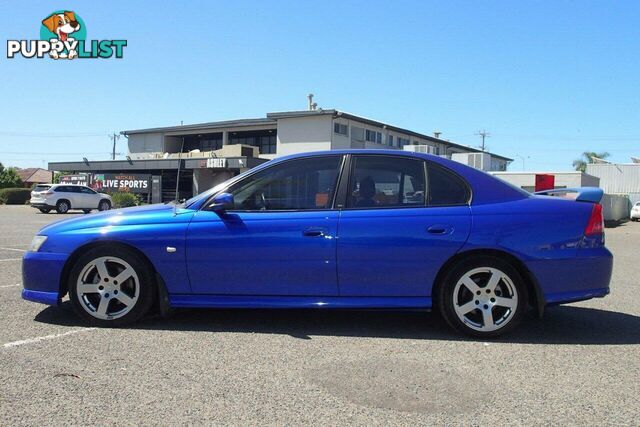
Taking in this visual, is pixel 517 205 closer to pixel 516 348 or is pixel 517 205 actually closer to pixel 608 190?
pixel 516 348

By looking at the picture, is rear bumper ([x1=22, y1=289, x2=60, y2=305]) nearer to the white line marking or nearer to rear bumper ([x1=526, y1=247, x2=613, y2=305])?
the white line marking

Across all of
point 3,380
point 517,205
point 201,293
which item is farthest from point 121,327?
point 517,205

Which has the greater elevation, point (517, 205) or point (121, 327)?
point (517, 205)

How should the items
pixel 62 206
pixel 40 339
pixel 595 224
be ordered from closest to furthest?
pixel 40 339, pixel 595 224, pixel 62 206

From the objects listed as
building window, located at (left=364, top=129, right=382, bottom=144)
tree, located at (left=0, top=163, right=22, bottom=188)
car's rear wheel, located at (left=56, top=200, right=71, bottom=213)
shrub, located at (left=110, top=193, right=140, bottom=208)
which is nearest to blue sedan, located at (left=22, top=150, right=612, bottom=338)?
car's rear wheel, located at (left=56, top=200, right=71, bottom=213)

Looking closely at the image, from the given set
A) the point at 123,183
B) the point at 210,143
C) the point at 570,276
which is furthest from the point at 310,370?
the point at 210,143

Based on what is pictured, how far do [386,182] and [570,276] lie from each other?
5.75ft

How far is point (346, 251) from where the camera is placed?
4445 millimetres

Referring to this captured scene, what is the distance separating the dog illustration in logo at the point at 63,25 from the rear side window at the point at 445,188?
712 inches

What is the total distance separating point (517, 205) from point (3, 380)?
4.10m

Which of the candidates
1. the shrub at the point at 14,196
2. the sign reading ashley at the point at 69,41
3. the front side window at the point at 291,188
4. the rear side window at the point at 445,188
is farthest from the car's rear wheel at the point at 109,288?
the shrub at the point at 14,196

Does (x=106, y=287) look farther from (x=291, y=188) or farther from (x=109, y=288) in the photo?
(x=291, y=188)

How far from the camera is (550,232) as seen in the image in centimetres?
446

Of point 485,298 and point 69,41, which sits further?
point 69,41
